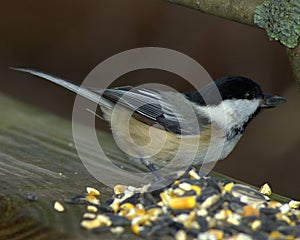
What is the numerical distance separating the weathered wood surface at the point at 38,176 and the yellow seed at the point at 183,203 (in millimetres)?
225

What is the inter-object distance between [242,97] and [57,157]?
102cm

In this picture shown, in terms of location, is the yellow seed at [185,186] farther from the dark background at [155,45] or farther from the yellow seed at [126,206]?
the dark background at [155,45]

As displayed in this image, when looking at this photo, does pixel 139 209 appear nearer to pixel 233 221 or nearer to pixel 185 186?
pixel 185 186

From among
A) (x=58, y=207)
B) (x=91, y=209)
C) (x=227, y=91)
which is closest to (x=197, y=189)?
(x=91, y=209)

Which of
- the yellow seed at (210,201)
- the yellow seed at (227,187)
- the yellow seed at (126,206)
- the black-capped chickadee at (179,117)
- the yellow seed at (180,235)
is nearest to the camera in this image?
the yellow seed at (180,235)

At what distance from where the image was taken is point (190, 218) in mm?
2160

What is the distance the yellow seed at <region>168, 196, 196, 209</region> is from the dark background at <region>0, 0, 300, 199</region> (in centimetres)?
340

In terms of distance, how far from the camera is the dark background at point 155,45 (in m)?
5.71

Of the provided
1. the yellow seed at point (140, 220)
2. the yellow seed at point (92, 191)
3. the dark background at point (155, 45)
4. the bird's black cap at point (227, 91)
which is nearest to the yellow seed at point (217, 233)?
the yellow seed at point (140, 220)

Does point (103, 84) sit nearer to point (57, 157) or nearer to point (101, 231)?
point (57, 157)

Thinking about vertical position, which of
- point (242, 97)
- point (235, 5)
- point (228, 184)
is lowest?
point (228, 184)

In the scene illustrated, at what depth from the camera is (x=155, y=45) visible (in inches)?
240

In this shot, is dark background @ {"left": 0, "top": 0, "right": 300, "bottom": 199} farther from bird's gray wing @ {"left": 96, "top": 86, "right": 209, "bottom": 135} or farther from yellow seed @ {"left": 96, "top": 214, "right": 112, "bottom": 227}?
yellow seed @ {"left": 96, "top": 214, "right": 112, "bottom": 227}

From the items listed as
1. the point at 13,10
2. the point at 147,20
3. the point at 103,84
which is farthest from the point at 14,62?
the point at 103,84
